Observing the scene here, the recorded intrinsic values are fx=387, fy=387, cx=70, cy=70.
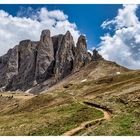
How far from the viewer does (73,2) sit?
3366cm

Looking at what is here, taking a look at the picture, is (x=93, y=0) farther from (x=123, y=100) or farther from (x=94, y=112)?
(x=123, y=100)

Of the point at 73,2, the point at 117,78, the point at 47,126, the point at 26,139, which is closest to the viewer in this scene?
the point at 26,139

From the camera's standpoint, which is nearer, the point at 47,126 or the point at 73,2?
the point at 73,2

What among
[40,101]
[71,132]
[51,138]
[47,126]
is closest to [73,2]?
[51,138]

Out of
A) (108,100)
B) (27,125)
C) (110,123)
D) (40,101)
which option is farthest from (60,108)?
(40,101)

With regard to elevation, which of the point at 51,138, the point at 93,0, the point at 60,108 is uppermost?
the point at 93,0

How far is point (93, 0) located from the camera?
33406 mm

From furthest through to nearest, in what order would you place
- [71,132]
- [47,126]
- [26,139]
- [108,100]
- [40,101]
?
[40,101], [108,100], [47,126], [71,132], [26,139]

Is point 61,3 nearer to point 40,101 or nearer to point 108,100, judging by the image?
point 108,100

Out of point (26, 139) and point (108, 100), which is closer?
point (26, 139)

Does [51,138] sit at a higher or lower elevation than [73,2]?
lower

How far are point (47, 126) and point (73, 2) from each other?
75.7ft

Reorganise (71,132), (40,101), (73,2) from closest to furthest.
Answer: (73,2) → (71,132) → (40,101)

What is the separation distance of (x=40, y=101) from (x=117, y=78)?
37517mm
